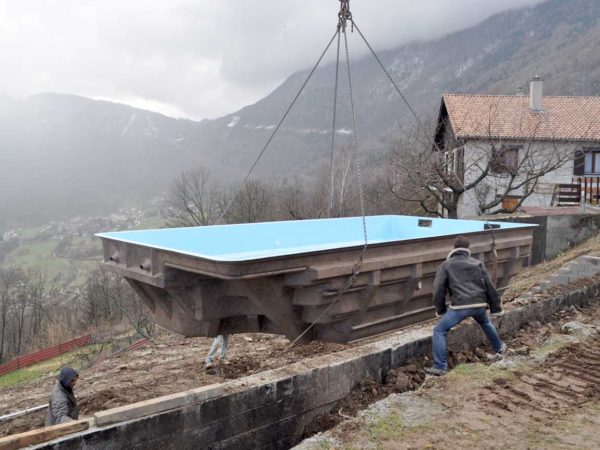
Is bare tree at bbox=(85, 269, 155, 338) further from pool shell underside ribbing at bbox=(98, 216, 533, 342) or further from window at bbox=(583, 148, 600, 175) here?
pool shell underside ribbing at bbox=(98, 216, 533, 342)

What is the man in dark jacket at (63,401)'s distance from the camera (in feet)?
14.6

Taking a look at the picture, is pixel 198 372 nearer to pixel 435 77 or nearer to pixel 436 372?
pixel 436 372

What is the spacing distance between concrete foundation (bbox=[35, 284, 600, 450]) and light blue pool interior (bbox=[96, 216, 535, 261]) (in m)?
1.20

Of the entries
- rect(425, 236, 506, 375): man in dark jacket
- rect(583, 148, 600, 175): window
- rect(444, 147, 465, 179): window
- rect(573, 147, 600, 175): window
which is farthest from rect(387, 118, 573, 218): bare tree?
rect(425, 236, 506, 375): man in dark jacket

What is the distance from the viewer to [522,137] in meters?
21.0

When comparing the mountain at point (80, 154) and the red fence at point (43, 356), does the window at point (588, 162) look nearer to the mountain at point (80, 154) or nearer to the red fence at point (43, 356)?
the red fence at point (43, 356)

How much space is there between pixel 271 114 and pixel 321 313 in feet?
287

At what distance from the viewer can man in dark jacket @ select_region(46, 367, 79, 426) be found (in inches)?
176

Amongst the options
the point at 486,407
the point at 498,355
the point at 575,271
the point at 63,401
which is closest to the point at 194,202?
the point at 575,271

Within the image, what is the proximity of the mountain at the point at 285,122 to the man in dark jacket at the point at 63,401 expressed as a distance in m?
44.7

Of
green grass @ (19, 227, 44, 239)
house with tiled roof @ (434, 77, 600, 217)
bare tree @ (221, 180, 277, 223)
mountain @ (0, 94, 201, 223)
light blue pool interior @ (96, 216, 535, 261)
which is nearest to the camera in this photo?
light blue pool interior @ (96, 216, 535, 261)

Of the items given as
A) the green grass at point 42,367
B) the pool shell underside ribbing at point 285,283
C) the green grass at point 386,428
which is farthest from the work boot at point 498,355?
the green grass at point 42,367

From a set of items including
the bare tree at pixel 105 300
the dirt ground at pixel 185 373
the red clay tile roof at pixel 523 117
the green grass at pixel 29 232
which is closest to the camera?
the dirt ground at pixel 185 373

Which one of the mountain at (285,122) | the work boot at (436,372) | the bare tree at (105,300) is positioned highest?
the mountain at (285,122)
